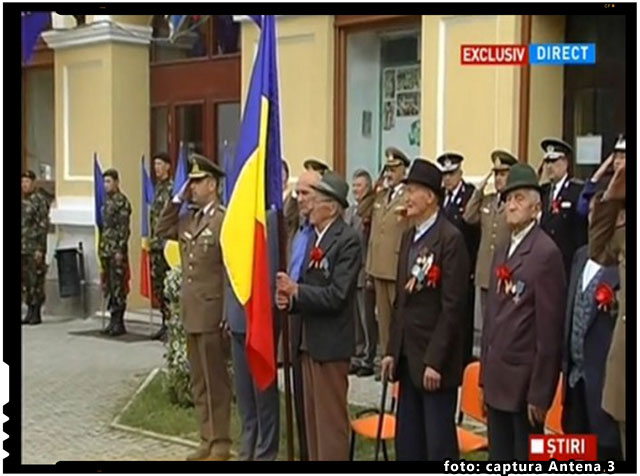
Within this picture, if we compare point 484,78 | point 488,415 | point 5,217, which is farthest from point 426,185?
point 5,217

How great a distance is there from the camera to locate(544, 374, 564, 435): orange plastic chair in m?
4.40

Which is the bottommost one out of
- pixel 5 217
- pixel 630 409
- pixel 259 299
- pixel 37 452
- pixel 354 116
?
pixel 37 452

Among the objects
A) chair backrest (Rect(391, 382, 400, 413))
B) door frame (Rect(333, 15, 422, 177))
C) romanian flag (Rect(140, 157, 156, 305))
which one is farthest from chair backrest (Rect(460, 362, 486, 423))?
romanian flag (Rect(140, 157, 156, 305))

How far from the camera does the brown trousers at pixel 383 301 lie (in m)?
7.26

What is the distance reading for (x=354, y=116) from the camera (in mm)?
6340

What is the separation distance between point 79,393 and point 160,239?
1.12 metres

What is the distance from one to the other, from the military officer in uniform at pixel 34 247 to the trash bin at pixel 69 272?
0.14 metres

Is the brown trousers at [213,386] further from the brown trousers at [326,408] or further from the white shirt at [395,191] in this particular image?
the white shirt at [395,191]

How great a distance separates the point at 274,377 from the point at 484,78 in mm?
→ 1691

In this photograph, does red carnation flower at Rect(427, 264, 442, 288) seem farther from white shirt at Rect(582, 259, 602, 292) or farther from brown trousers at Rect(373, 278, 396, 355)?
brown trousers at Rect(373, 278, 396, 355)

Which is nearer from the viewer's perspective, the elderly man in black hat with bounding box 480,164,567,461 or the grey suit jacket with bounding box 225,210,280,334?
the elderly man in black hat with bounding box 480,164,567,461

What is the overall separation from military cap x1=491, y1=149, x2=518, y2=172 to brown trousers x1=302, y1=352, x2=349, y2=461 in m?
1.37

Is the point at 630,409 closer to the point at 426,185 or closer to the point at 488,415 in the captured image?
the point at 488,415

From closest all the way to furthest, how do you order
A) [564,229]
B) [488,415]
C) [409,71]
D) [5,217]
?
1. [5,217]
2. [488,415]
3. [564,229]
4. [409,71]
